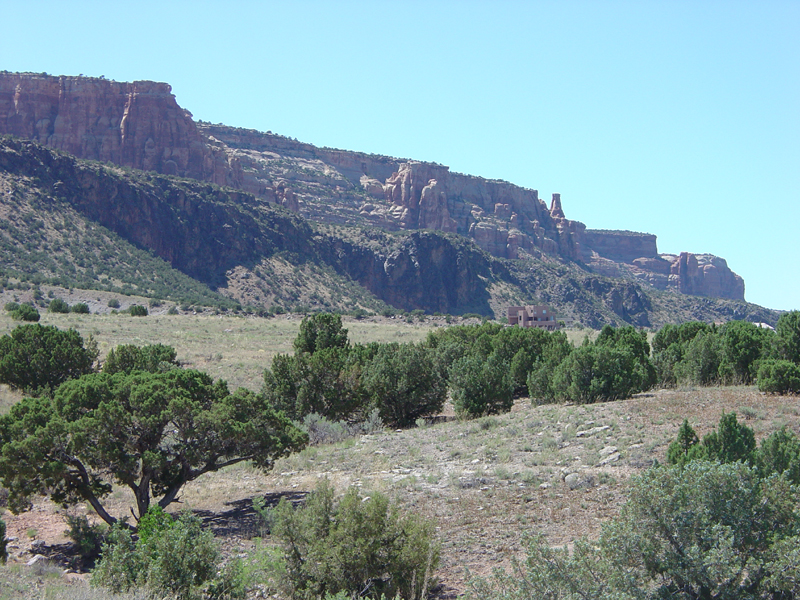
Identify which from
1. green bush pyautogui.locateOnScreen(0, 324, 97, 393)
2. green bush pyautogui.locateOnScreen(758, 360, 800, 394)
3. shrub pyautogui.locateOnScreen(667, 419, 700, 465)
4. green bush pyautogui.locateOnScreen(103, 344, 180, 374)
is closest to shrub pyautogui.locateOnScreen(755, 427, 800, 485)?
shrub pyautogui.locateOnScreen(667, 419, 700, 465)

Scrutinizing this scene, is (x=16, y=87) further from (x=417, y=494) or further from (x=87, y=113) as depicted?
(x=417, y=494)

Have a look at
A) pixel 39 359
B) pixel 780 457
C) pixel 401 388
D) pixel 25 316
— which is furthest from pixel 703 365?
pixel 25 316

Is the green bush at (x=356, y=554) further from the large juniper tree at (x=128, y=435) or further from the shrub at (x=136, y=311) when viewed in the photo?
the shrub at (x=136, y=311)

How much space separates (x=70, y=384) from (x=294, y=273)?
296 feet

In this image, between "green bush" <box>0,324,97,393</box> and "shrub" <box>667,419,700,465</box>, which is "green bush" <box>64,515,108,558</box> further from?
"green bush" <box>0,324,97,393</box>

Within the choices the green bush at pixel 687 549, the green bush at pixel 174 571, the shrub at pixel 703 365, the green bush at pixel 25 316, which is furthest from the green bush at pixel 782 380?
the green bush at pixel 25 316

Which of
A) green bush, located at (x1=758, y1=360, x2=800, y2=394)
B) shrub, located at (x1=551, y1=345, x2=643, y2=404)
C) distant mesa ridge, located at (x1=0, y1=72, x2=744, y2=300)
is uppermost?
distant mesa ridge, located at (x1=0, y1=72, x2=744, y2=300)

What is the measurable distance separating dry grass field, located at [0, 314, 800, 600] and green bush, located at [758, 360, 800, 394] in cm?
54

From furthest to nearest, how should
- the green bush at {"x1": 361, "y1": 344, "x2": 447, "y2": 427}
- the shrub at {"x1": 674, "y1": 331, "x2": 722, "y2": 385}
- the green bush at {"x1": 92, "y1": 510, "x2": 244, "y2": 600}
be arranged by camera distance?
the green bush at {"x1": 361, "y1": 344, "x2": 447, "y2": 427} < the shrub at {"x1": 674, "y1": 331, "x2": 722, "y2": 385} < the green bush at {"x1": 92, "y1": 510, "x2": 244, "y2": 600}

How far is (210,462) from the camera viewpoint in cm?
1389

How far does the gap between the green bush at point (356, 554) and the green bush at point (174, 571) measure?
0.80m

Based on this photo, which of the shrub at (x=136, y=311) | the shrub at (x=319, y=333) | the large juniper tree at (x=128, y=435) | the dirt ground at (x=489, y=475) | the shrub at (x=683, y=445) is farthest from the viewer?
the shrub at (x=136, y=311)

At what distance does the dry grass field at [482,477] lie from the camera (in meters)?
10.5

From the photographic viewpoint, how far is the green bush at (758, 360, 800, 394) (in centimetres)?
1773
